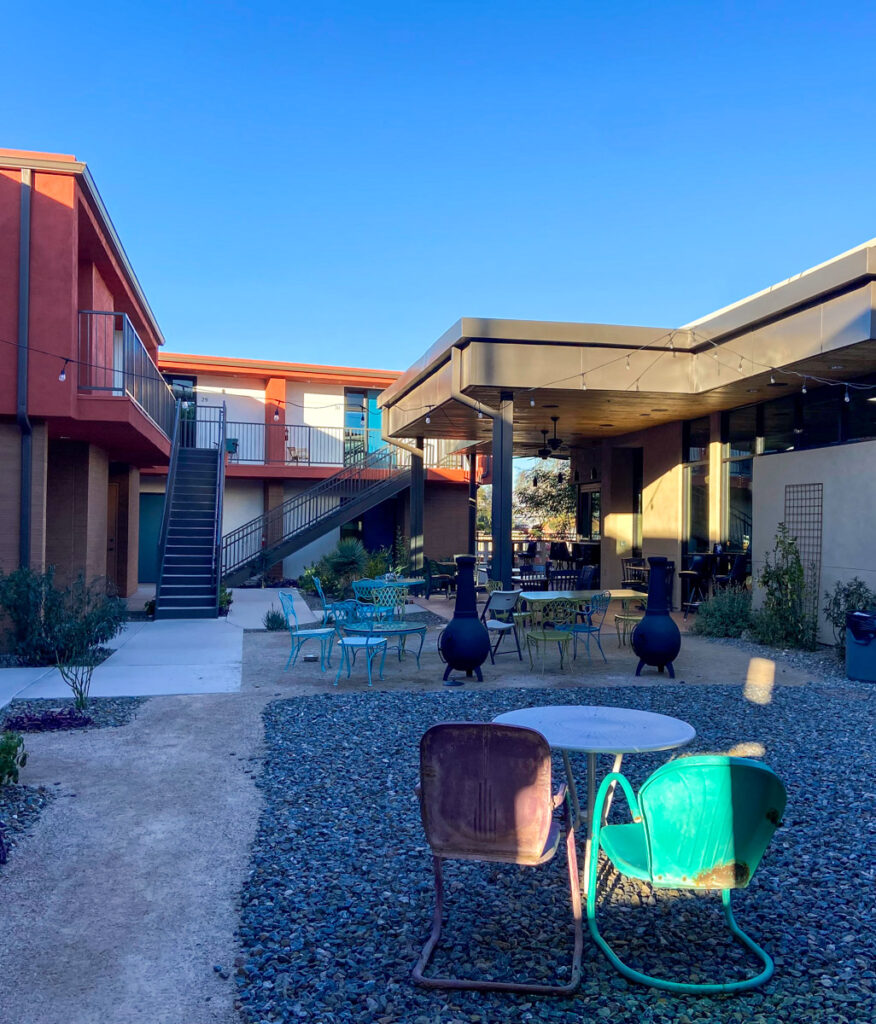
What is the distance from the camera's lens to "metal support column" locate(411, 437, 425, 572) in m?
17.0

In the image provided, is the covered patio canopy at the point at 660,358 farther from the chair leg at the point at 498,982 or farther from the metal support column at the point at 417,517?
the chair leg at the point at 498,982

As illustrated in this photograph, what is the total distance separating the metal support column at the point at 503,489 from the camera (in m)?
11.0

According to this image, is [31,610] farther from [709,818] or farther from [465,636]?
[709,818]

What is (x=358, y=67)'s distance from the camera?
15953 mm

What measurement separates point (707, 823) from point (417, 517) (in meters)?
14.5

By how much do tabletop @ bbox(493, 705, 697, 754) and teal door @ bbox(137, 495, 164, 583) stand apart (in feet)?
60.4

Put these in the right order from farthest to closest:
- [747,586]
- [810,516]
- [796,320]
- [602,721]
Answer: [747,586] → [810,516] → [796,320] → [602,721]

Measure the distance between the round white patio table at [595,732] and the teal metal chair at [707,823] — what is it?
0.47 meters

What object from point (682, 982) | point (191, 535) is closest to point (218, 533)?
point (191, 535)

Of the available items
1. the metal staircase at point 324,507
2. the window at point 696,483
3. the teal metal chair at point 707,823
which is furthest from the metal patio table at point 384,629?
the metal staircase at point 324,507

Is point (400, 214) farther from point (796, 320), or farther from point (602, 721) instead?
point (602, 721)

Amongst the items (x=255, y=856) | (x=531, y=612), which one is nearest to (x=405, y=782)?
(x=255, y=856)

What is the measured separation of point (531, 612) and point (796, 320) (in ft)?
15.2

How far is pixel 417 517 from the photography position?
669 inches
